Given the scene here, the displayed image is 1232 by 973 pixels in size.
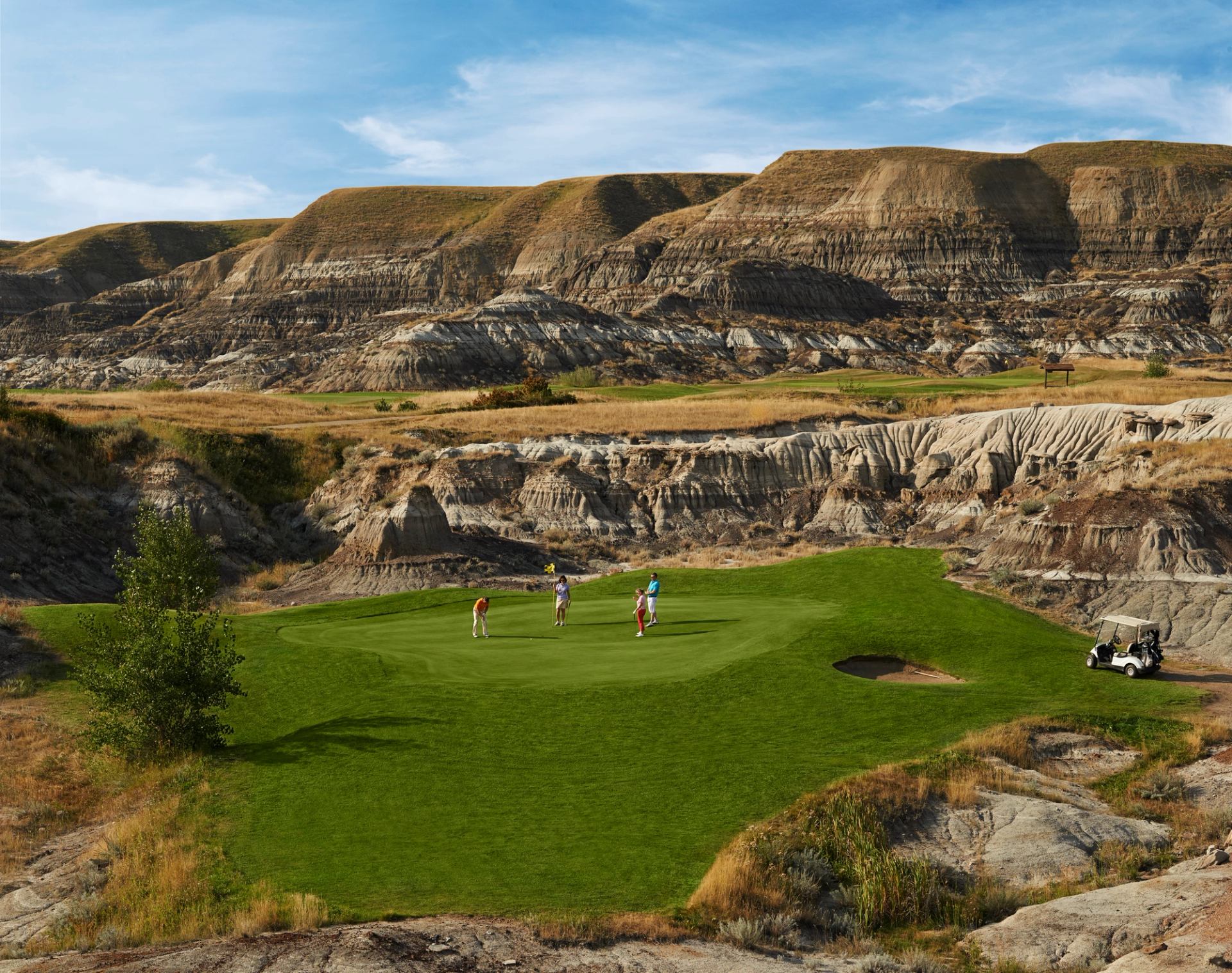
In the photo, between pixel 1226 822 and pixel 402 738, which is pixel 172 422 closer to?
pixel 402 738

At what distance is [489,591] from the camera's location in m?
36.4

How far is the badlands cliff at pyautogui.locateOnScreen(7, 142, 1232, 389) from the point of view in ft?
419

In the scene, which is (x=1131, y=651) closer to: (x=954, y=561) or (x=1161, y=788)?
(x=1161, y=788)

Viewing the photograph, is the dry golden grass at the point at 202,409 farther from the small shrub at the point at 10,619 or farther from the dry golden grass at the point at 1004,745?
the dry golden grass at the point at 1004,745

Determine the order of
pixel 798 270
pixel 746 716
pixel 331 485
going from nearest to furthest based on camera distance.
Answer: pixel 746 716
pixel 331 485
pixel 798 270

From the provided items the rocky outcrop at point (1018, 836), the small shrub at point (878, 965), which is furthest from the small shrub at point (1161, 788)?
the small shrub at point (878, 965)

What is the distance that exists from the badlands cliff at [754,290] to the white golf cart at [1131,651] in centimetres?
9297

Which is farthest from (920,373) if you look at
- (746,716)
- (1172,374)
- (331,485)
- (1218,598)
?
(746,716)

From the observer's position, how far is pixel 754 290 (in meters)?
147

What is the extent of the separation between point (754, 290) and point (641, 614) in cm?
12407

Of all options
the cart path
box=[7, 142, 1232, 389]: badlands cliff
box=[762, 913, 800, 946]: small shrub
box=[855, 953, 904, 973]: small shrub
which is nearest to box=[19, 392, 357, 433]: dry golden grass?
box=[7, 142, 1232, 389]: badlands cliff

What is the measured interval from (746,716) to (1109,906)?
7370 millimetres

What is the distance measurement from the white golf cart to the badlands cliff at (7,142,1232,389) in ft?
305

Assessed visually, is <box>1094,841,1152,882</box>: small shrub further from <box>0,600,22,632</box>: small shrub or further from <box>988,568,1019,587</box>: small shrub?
<box>0,600,22,632</box>: small shrub
